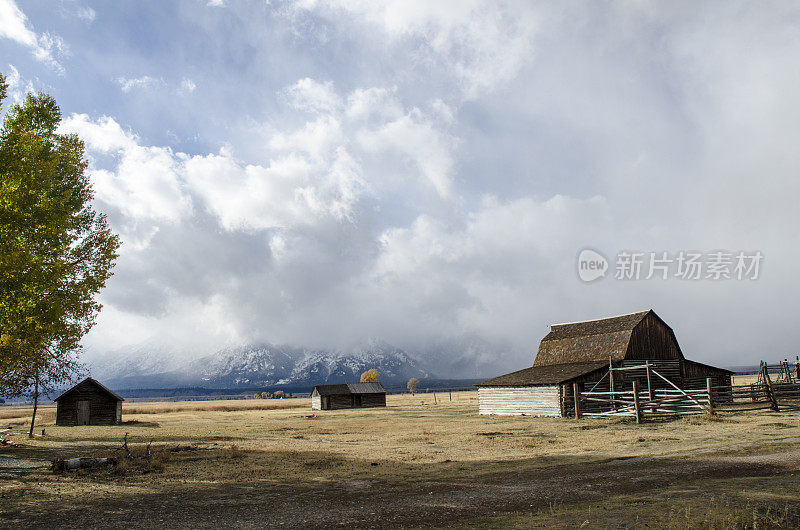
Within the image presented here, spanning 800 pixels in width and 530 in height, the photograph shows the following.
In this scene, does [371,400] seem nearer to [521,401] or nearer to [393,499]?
[521,401]

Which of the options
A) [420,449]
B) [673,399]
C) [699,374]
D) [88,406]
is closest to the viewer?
[420,449]

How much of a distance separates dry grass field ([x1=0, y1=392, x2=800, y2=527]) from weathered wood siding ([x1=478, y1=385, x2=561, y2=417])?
545 inches

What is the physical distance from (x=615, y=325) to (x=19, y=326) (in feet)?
147

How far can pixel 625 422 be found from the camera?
31.8 meters

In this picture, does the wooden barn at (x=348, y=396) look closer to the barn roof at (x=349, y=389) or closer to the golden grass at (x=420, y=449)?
the barn roof at (x=349, y=389)

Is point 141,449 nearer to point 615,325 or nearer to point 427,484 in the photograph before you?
point 427,484

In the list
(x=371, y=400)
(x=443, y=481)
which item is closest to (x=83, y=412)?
(x=371, y=400)

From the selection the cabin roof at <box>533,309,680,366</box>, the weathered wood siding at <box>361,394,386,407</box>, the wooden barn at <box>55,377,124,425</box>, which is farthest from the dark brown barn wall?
the weathered wood siding at <box>361,394,386,407</box>

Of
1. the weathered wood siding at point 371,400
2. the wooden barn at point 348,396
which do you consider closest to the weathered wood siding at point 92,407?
the wooden barn at point 348,396

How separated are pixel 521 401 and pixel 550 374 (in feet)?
11.3

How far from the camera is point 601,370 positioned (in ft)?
135

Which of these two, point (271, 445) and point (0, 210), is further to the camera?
point (271, 445)

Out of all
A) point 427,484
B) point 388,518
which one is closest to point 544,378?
point 427,484

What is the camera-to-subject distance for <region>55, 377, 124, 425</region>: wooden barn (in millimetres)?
49844
